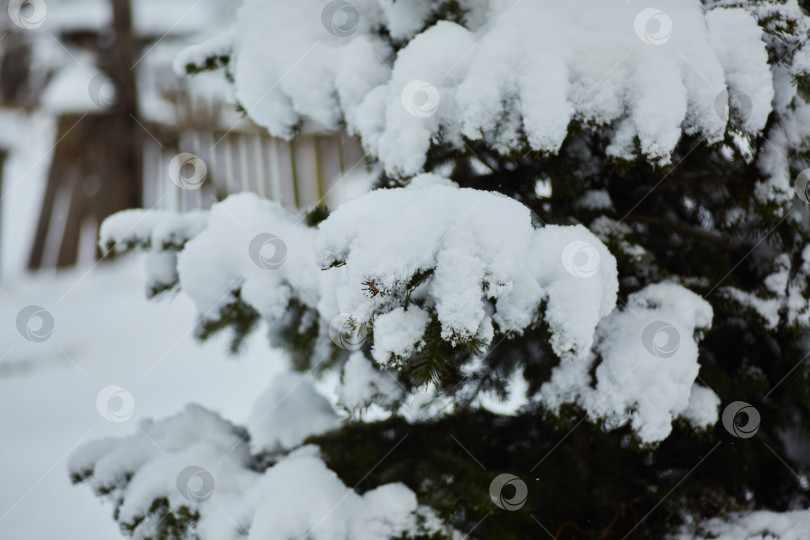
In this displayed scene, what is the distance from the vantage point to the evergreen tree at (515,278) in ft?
2.52

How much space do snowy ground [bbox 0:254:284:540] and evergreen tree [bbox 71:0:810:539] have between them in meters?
0.89

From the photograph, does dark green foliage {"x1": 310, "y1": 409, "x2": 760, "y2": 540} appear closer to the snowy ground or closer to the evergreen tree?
the evergreen tree

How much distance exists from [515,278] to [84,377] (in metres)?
3.81

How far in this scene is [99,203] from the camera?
516cm

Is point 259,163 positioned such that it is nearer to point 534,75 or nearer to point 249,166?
point 249,166

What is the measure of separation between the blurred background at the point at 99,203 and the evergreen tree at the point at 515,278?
1364 mm

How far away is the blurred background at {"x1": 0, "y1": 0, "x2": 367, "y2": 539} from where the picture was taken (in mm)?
2832

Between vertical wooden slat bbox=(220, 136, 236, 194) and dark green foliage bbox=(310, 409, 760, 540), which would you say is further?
vertical wooden slat bbox=(220, 136, 236, 194)

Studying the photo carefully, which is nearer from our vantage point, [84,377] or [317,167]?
[84,377]

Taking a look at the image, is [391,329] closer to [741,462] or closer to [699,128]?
[699,128]

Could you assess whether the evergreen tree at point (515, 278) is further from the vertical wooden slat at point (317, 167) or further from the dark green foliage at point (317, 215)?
the vertical wooden slat at point (317, 167)

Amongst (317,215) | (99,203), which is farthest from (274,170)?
(317,215)

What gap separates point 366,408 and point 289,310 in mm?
238

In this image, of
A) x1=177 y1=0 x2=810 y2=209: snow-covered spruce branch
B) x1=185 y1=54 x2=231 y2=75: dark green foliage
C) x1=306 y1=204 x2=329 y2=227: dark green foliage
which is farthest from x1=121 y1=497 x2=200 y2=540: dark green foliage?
x1=185 y1=54 x2=231 y2=75: dark green foliage
